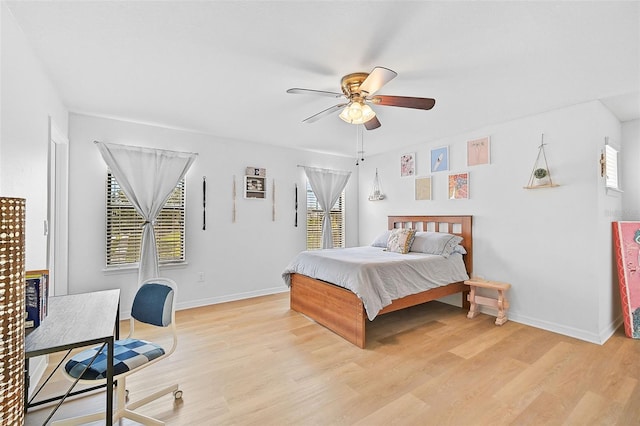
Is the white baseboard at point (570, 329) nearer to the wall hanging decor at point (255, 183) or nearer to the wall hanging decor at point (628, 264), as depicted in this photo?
the wall hanging decor at point (628, 264)

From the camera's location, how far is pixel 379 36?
194cm

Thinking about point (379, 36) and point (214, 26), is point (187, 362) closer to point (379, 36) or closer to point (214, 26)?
point (214, 26)

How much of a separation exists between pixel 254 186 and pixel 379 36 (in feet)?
10.3

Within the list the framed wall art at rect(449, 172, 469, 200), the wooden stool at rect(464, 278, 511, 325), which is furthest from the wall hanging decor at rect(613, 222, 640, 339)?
the framed wall art at rect(449, 172, 469, 200)

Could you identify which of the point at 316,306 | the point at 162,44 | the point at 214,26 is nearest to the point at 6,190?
the point at 162,44

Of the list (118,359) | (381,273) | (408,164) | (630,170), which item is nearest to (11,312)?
(118,359)

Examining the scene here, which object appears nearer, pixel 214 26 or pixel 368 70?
pixel 214 26

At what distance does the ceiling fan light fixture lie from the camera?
246 centimetres

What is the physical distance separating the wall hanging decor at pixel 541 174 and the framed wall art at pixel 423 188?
4.38 feet

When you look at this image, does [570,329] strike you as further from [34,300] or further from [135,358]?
[34,300]

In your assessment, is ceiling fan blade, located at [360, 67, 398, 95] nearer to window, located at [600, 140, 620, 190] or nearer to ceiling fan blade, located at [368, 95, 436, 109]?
ceiling fan blade, located at [368, 95, 436, 109]

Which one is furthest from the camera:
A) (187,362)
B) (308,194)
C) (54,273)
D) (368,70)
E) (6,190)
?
(308,194)

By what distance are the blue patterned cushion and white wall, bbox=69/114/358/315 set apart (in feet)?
7.08

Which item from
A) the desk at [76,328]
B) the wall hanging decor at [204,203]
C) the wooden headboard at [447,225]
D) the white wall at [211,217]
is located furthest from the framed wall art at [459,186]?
the desk at [76,328]
